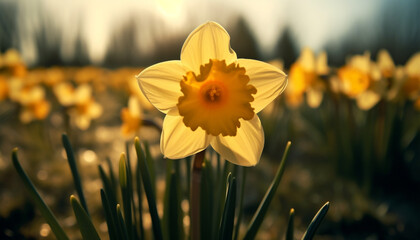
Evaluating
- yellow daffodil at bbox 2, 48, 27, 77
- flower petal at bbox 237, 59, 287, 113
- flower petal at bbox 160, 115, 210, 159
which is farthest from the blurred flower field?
flower petal at bbox 237, 59, 287, 113

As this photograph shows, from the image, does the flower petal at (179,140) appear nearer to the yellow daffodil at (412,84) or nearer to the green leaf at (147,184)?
the green leaf at (147,184)

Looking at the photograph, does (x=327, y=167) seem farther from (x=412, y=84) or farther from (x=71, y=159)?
(x=71, y=159)

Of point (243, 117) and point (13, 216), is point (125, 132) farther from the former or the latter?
point (243, 117)

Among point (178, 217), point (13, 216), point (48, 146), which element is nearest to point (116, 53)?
point (48, 146)

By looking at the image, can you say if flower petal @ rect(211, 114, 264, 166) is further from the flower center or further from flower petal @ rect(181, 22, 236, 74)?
flower petal @ rect(181, 22, 236, 74)

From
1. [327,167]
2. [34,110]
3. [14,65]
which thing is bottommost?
[327,167]

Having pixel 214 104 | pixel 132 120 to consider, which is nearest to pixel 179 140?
pixel 214 104

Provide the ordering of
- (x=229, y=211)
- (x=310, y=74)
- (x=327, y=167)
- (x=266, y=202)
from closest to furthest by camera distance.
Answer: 1. (x=229, y=211)
2. (x=266, y=202)
3. (x=310, y=74)
4. (x=327, y=167)
